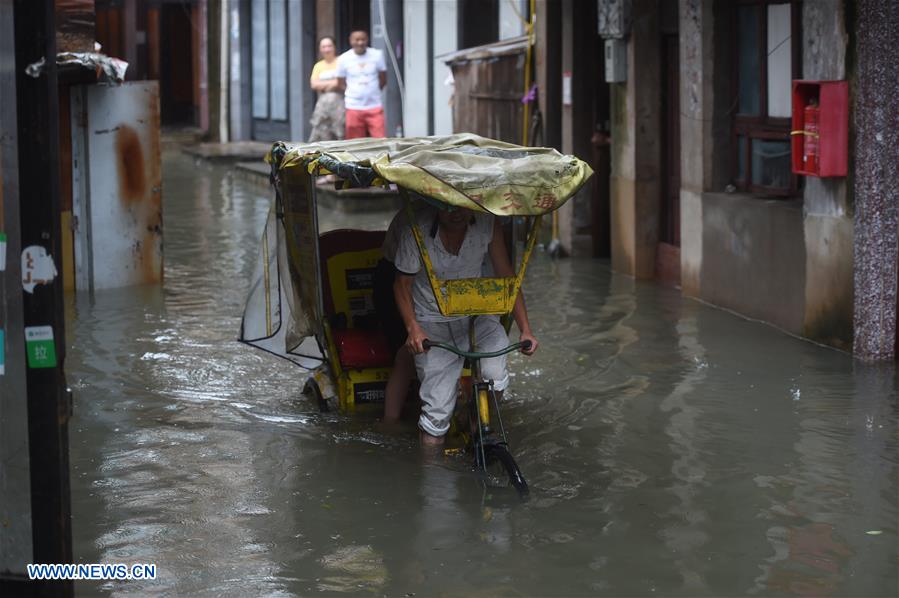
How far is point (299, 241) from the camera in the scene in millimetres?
7953

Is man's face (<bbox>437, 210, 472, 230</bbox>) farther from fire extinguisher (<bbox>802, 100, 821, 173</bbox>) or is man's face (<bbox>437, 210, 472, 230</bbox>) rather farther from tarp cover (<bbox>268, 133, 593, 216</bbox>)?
fire extinguisher (<bbox>802, 100, 821, 173</bbox>)

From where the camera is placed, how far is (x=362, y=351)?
7953 mm

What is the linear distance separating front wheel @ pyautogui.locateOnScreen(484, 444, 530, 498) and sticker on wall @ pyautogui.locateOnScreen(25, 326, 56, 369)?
2570mm

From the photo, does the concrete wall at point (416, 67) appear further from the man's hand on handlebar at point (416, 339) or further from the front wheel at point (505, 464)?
the front wheel at point (505, 464)

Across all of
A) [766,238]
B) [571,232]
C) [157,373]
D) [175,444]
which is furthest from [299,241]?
[571,232]

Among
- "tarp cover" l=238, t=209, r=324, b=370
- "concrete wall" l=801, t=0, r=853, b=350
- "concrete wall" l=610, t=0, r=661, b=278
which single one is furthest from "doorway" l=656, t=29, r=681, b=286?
"tarp cover" l=238, t=209, r=324, b=370

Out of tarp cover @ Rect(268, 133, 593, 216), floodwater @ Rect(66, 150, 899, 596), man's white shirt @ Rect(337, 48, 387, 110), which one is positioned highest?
man's white shirt @ Rect(337, 48, 387, 110)

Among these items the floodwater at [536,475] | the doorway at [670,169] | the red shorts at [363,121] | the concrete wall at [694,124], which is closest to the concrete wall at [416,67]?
the red shorts at [363,121]

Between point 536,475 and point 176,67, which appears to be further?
point 176,67

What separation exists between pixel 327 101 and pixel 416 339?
12755 millimetres

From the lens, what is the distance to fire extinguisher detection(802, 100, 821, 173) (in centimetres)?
921

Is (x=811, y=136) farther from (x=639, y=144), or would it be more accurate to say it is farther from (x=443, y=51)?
A: (x=443, y=51)

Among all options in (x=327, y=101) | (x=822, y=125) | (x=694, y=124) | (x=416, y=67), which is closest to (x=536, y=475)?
(x=822, y=125)

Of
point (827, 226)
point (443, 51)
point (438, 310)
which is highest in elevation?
point (443, 51)
